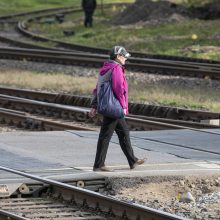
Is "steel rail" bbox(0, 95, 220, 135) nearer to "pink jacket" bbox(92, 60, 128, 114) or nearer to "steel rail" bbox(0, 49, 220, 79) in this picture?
"pink jacket" bbox(92, 60, 128, 114)

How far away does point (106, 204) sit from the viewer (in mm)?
11352

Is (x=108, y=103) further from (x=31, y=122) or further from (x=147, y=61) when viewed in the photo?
(x=147, y=61)

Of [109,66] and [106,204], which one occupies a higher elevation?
[109,66]

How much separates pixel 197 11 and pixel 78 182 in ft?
126

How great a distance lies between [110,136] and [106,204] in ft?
7.37

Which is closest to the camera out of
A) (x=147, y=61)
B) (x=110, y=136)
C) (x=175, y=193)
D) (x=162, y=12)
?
(x=175, y=193)

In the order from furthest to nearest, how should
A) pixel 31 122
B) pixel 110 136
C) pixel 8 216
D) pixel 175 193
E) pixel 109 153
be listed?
pixel 31 122 → pixel 109 153 → pixel 110 136 → pixel 175 193 → pixel 8 216

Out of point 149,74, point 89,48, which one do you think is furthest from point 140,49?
point 149,74

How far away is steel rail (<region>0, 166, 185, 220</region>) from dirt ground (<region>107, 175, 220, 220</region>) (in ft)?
1.88

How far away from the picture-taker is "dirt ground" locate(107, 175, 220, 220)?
11.4m

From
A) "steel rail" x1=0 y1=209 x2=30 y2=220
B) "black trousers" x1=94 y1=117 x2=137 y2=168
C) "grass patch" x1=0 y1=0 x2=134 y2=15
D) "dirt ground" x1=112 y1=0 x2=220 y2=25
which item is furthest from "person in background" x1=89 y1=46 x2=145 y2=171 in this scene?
"grass patch" x1=0 y1=0 x2=134 y2=15

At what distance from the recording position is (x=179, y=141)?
16.7 metres

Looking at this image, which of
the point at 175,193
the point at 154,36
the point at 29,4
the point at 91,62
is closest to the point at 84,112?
the point at 175,193

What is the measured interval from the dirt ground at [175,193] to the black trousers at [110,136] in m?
0.62
